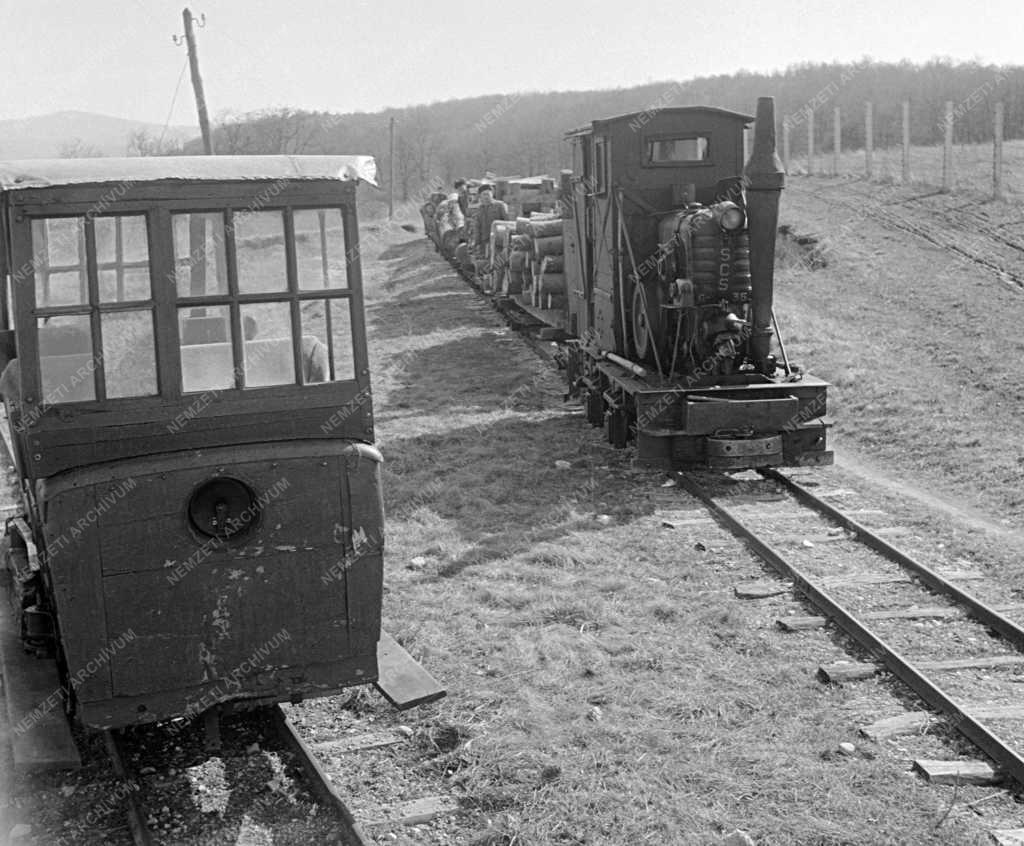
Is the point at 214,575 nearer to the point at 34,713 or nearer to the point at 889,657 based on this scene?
the point at 34,713

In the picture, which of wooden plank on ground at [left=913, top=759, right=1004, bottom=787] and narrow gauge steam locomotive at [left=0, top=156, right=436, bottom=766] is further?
wooden plank on ground at [left=913, top=759, right=1004, bottom=787]

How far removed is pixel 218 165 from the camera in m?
5.12

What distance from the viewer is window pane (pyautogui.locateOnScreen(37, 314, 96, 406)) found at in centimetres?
486

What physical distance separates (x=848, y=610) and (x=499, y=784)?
10.4ft

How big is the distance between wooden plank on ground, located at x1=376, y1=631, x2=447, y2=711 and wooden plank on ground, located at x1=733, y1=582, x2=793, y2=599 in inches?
109

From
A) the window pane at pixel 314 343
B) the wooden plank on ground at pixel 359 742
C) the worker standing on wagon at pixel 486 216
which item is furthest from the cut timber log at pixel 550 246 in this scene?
the window pane at pixel 314 343

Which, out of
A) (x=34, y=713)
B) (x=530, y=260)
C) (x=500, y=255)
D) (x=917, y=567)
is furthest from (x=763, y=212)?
(x=500, y=255)

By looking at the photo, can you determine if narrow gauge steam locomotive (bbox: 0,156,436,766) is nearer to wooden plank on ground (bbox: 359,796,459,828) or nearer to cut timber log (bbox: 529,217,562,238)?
wooden plank on ground (bbox: 359,796,459,828)

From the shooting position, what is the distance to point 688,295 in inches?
446

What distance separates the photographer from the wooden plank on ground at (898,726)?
595cm

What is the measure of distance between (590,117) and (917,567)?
78337 millimetres

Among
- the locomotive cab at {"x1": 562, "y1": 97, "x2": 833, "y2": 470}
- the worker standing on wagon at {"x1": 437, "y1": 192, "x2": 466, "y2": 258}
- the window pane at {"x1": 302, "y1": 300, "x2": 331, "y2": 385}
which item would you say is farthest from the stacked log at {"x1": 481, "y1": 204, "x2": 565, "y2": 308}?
the window pane at {"x1": 302, "y1": 300, "x2": 331, "y2": 385}

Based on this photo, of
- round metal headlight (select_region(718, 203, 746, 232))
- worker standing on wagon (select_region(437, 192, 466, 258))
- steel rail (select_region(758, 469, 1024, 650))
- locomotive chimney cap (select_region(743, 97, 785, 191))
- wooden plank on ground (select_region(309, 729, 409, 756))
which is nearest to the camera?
wooden plank on ground (select_region(309, 729, 409, 756))

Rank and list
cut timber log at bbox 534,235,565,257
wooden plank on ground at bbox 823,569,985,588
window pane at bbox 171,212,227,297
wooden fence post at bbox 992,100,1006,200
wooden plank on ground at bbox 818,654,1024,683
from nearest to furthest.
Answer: window pane at bbox 171,212,227,297
wooden plank on ground at bbox 818,654,1024,683
wooden plank on ground at bbox 823,569,985,588
cut timber log at bbox 534,235,565,257
wooden fence post at bbox 992,100,1006,200
